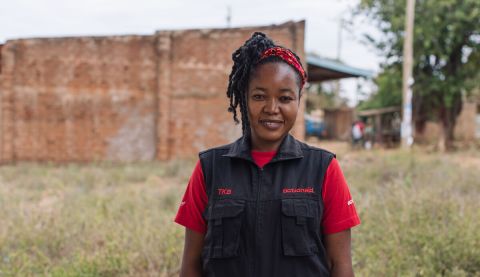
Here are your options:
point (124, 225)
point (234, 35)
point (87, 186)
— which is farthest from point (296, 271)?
point (234, 35)

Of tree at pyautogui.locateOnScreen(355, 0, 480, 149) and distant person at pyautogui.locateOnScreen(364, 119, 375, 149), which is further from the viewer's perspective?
distant person at pyautogui.locateOnScreen(364, 119, 375, 149)

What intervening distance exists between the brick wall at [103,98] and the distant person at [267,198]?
9.51 metres

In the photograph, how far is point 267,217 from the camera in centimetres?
168

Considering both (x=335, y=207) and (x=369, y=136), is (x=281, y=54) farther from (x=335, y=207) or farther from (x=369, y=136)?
(x=369, y=136)

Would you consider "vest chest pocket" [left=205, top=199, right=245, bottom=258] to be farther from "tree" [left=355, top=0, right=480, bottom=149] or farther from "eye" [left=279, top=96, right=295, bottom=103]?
"tree" [left=355, top=0, right=480, bottom=149]

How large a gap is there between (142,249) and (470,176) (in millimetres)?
5447

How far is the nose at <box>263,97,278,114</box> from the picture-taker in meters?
1.74

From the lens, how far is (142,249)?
13.2 feet

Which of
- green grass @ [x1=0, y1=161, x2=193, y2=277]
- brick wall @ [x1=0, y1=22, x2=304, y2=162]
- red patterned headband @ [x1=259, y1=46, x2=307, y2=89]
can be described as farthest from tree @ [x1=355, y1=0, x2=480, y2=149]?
red patterned headband @ [x1=259, y1=46, x2=307, y2=89]

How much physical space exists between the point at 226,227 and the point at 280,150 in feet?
1.07

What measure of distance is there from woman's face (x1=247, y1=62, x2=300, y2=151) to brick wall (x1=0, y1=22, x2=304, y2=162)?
375 inches

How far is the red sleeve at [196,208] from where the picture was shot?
5.89 ft

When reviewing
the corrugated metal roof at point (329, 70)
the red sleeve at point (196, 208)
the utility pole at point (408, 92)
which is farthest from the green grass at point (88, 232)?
the utility pole at point (408, 92)

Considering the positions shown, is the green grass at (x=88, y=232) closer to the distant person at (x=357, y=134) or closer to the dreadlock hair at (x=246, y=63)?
the dreadlock hair at (x=246, y=63)
